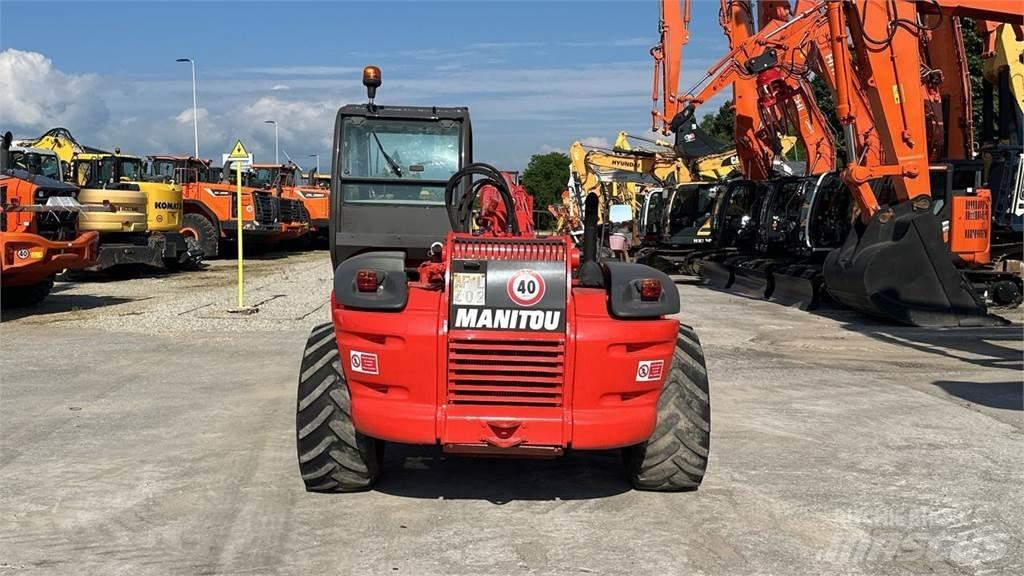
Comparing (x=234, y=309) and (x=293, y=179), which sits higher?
(x=293, y=179)

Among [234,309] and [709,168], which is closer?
[234,309]

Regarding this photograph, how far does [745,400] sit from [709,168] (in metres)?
21.7

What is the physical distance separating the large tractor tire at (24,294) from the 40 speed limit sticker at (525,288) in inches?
465

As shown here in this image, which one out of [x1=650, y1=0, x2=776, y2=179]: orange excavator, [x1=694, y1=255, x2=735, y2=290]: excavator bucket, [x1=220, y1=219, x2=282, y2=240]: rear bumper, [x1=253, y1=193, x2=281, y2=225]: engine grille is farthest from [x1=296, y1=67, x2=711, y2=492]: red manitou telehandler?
[x1=253, y1=193, x2=281, y2=225]: engine grille

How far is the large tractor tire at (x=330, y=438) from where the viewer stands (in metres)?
5.23

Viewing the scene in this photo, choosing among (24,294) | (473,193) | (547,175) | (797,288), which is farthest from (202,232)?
(547,175)

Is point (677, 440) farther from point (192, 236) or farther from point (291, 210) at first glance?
point (291, 210)

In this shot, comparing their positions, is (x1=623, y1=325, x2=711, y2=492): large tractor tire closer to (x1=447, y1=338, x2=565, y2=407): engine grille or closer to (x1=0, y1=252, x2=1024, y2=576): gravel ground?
(x1=0, y1=252, x2=1024, y2=576): gravel ground

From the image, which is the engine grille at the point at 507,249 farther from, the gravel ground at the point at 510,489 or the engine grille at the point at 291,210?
the engine grille at the point at 291,210

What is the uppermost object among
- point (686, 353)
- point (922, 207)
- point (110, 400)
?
point (922, 207)

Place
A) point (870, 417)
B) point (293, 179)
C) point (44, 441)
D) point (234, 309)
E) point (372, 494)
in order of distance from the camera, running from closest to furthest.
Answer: point (372, 494), point (44, 441), point (870, 417), point (234, 309), point (293, 179)

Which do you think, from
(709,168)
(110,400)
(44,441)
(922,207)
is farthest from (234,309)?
(709,168)

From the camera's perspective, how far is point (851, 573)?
4371 millimetres

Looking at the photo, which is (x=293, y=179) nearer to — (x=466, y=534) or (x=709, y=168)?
(x=709, y=168)
